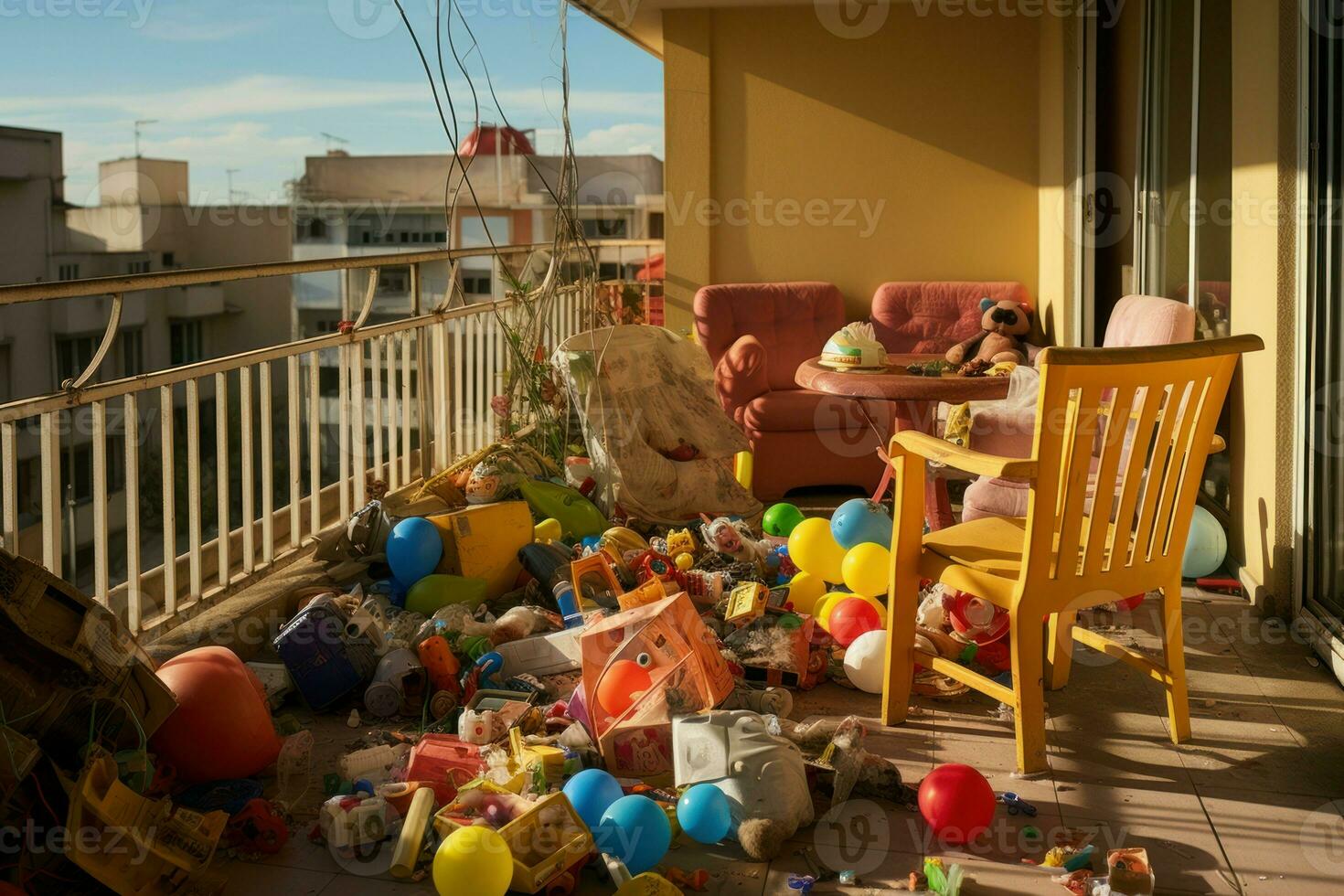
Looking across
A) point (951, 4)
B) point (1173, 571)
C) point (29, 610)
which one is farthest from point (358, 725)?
point (951, 4)

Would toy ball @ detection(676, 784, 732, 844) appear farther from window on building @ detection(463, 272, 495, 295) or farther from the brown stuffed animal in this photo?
window on building @ detection(463, 272, 495, 295)

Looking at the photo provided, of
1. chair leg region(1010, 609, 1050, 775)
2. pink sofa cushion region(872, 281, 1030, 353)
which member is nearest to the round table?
chair leg region(1010, 609, 1050, 775)

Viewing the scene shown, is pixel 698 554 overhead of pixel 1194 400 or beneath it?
beneath

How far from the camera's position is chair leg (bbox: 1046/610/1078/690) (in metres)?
3.05

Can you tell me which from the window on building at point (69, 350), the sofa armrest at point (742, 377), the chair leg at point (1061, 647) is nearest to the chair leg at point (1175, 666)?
the chair leg at point (1061, 647)

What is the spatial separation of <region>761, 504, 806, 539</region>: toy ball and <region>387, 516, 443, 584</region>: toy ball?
4.51 feet

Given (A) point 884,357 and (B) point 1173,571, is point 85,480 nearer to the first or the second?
(A) point 884,357

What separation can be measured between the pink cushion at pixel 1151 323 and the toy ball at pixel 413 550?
2.19m

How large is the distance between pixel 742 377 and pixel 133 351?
2501 centimetres

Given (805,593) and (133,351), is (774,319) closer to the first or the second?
(805,593)

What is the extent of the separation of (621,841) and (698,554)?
6.50 feet

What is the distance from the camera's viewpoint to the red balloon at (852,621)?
3.28 m

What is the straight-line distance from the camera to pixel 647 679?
2744 mm

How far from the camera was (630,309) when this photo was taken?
7.87 meters
